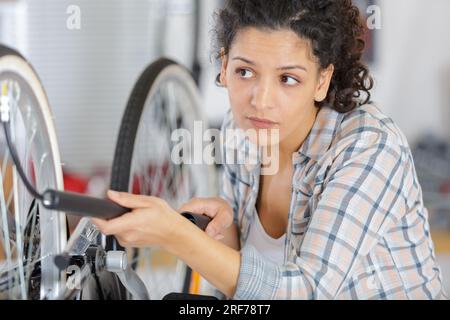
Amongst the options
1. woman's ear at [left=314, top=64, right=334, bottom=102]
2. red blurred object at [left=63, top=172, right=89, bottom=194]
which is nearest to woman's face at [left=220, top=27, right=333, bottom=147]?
woman's ear at [left=314, top=64, right=334, bottom=102]

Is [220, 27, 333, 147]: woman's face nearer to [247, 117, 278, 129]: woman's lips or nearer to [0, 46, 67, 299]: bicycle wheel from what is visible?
[247, 117, 278, 129]: woman's lips

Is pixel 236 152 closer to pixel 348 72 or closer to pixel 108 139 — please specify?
pixel 348 72

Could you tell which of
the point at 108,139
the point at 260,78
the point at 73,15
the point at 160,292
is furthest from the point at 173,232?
the point at 108,139

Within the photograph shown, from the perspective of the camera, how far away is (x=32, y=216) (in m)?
1.02

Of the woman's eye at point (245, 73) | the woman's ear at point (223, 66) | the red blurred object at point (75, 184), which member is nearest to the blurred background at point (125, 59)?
the red blurred object at point (75, 184)

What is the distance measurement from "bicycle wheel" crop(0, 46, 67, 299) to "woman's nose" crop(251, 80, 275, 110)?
0.30m

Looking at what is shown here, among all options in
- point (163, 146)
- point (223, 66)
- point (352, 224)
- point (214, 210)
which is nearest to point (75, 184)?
point (163, 146)

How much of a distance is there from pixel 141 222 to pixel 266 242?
48 centimetres

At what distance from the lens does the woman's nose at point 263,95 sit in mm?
991

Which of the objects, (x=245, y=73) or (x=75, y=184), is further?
(x=75, y=184)

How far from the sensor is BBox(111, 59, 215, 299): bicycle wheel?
1308mm

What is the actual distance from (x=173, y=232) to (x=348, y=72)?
47cm

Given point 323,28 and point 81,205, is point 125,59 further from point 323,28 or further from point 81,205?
point 81,205

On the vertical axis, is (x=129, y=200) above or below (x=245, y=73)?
below
